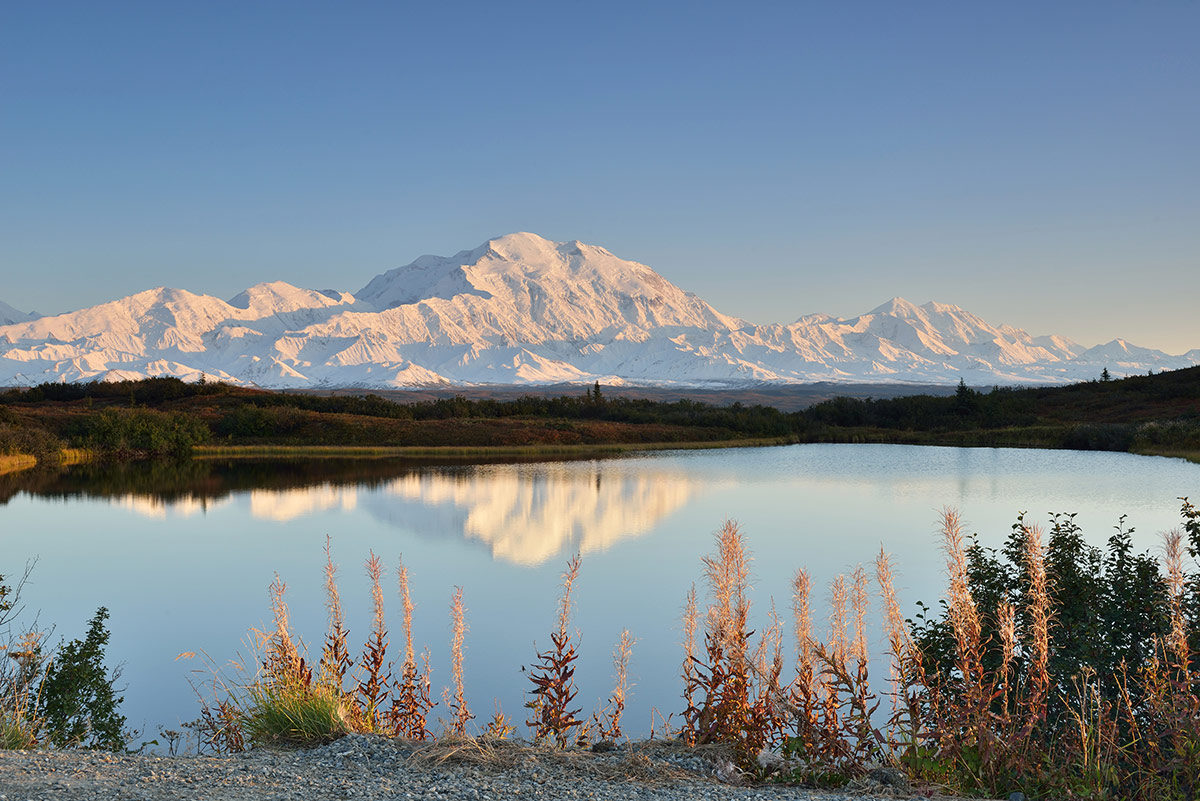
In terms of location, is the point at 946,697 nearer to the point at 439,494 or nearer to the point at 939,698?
the point at 939,698

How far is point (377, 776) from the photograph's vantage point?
4.80 m

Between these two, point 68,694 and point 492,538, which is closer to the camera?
point 68,694

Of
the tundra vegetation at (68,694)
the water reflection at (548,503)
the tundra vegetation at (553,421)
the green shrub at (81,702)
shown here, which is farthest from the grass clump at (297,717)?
the tundra vegetation at (553,421)

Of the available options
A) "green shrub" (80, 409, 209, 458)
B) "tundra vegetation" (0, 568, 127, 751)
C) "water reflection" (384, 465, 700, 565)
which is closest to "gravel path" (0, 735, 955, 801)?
"tundra vegetation" (0, 568, 127, 751)

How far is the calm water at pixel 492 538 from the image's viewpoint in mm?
11391

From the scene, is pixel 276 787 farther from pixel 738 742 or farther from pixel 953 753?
pixel 953 753

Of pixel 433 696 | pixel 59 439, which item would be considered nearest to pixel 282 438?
pixel 59 439

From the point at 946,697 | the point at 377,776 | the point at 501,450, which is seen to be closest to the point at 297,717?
the point at 377,776

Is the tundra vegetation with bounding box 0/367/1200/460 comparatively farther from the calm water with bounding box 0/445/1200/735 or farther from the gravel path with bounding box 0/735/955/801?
the gravel path with bounding box 0/735/955/801

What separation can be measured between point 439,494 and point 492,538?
9.48m

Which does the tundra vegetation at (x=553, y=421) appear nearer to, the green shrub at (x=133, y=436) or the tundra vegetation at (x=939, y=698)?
the green shrub at (x=133, y=436)

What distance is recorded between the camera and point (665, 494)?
29.2 meters

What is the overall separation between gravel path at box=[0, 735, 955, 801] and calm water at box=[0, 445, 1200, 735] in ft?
11.8

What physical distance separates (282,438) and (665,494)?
33555 millimetres
